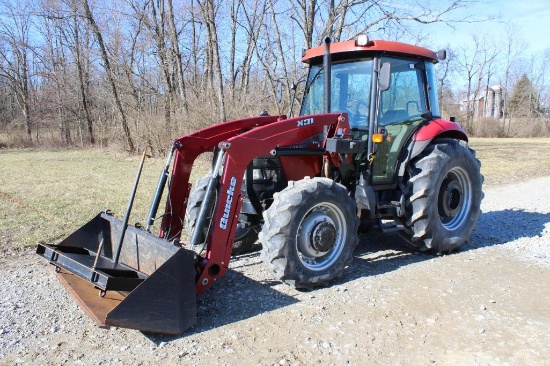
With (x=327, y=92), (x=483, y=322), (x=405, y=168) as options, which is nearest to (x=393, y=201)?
(x=405, y=168)

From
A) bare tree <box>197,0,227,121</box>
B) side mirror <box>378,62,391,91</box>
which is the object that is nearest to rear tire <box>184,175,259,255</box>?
side mirror <box>378,62,391,91</box>

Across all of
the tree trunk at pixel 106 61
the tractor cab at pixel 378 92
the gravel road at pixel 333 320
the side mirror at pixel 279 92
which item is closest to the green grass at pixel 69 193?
the gravel road at pixel 333 320

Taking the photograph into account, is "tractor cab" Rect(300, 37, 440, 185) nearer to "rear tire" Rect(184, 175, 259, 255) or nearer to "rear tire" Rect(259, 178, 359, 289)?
"rear tire" Rect(259, 178, 359, 289)

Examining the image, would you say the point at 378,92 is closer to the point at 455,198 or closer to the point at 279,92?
the point at 455,198

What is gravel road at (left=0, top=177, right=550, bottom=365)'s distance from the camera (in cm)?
339

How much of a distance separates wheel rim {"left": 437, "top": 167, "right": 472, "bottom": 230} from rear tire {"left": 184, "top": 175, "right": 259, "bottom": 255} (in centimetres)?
238

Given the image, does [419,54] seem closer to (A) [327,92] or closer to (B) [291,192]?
(A) [327,92]

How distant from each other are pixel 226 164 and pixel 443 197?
121 inches

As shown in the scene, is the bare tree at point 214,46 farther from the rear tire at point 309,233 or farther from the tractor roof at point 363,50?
the rear tire at point 309,233

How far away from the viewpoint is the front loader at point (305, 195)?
367 cm

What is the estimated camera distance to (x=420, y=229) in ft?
17.9

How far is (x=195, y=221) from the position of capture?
5.16 metres

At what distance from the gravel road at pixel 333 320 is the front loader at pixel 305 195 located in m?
0.26

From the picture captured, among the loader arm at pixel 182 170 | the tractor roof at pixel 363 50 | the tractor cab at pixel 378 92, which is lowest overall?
the loader arm at pixel 182 170
